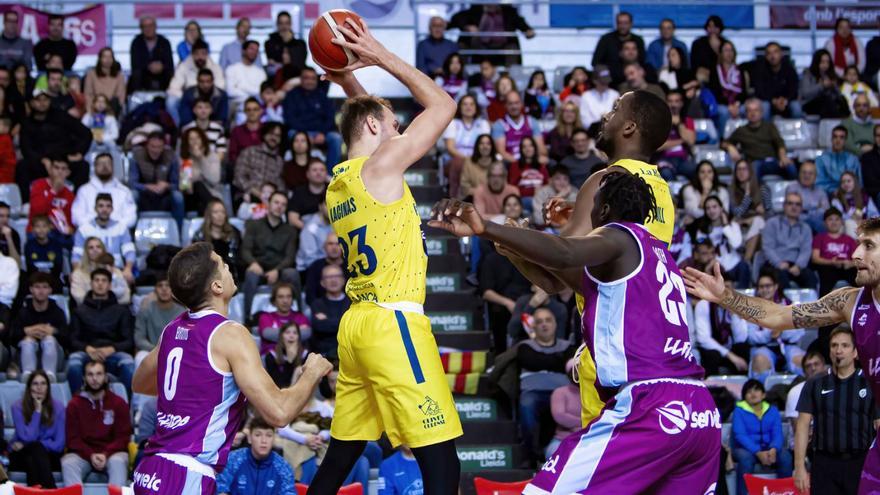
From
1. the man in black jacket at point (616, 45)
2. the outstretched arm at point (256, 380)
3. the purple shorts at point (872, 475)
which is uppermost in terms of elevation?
the man in black jacket at point (616, 45)

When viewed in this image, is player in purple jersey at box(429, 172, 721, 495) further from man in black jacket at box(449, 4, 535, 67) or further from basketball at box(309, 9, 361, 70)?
man in black jacket at box(449, 4, 535, 67)

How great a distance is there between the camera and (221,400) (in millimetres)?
5484

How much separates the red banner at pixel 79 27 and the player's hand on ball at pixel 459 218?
13.6 meters

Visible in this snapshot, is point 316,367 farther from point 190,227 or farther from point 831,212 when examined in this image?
point 831,212

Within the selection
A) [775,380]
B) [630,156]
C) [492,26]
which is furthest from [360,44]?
[492,26]

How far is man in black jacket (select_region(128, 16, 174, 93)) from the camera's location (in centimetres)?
1644

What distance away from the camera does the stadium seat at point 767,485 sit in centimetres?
1046

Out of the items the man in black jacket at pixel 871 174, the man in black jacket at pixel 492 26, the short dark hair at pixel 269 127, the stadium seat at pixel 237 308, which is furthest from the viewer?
the man in black jacket at pixel 492 26

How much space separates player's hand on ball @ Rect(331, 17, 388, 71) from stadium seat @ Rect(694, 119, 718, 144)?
35.3 feet

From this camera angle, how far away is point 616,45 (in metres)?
17.3

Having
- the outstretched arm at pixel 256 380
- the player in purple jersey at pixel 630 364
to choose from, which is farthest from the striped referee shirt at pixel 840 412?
the outstretched arm at pixel 256 380

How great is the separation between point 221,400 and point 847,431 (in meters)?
5.54

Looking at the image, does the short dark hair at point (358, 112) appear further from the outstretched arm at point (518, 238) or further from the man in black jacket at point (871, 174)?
the man in black jacket at point (871, 174)

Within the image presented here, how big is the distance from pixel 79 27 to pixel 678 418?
14224 millimetres
